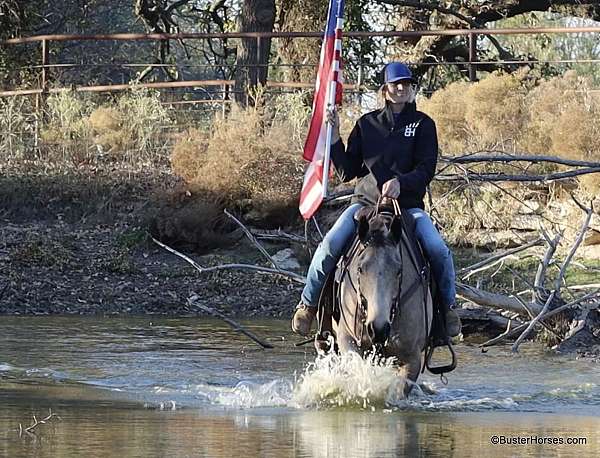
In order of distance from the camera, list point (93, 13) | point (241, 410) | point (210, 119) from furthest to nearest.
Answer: point (93, 13), point (210, 119), point (241, 410)

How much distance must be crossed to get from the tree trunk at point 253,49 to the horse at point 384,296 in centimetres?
1342

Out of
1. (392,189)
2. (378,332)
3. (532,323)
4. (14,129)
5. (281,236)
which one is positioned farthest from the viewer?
(14,129)

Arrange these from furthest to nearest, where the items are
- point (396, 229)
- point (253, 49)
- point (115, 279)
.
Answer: point (253, 49), point (115, 279), point (396, 229)

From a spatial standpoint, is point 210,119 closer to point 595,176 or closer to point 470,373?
point 595,176

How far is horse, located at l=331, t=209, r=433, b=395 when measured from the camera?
9.72 meters

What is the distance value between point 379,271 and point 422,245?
0.78 m

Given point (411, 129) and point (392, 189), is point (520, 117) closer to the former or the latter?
point (411, 129)

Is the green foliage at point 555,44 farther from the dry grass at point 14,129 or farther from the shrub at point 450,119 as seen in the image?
the dry grass at point 14,129

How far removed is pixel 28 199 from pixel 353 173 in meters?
12.0

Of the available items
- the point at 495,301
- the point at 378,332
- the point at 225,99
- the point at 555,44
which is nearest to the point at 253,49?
the point at 225,99

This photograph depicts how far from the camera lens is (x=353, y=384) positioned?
9.96 metres

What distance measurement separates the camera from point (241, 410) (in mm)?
9977

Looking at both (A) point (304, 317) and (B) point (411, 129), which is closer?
(B) point (411, 129)

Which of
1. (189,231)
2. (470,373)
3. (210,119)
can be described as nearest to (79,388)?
(470,373)
